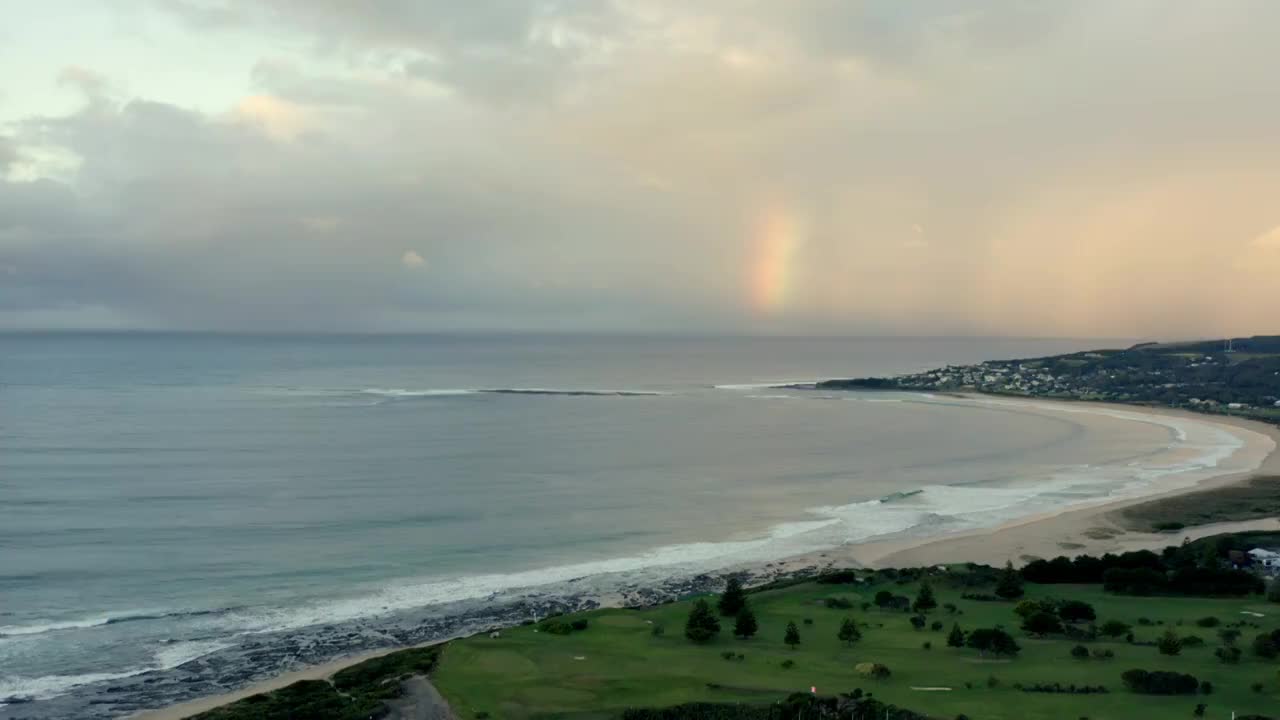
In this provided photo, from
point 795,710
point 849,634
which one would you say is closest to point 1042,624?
point 849,634

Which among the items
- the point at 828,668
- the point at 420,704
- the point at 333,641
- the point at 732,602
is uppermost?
the point at 732,602

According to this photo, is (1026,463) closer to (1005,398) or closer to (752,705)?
(752,705)

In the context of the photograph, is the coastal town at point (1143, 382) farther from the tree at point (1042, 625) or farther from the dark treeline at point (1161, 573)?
the tree at point (1042, 625)

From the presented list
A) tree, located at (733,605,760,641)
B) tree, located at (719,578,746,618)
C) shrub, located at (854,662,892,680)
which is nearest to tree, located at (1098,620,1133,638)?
shrub, located at (854,662,892,680)

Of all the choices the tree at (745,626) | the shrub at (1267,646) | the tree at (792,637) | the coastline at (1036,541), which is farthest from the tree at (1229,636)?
the tree at (745,626)

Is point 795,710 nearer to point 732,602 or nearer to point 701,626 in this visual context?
point 701,626

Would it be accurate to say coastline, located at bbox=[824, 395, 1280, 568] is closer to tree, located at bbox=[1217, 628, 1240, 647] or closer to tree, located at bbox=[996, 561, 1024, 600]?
tree, located at bbox=[996, 561, 1024, 600]
